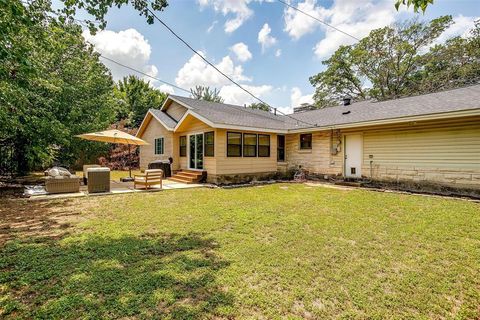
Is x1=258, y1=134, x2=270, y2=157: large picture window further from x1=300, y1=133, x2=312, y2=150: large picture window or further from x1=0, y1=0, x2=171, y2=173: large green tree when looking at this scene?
x1=0, y1=0, x2=171, y2=173: large green tree

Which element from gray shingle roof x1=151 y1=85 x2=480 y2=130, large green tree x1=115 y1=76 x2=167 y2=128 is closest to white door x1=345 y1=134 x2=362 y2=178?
gray shingle roof x1=151 y1=85 x2=480 y2=130

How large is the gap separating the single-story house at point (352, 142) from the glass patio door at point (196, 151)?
0.05 metres

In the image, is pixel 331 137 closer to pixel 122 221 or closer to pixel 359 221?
pixel 359 221

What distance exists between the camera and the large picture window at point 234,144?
35.7 ft

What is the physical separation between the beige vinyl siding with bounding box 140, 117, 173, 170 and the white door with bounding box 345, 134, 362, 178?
9.63 metres

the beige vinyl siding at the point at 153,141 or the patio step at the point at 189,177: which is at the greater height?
the beige vinyl siding at the point at 153,141

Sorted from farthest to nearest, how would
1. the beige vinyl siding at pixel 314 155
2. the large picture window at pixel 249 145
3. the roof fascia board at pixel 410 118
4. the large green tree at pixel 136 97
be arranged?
the large green tree at pixel 136 97 → the beige vinyl siding at pixel 314 155 → the large picture window at pixel 249 145 → the roof fascia board at pixel 410 118

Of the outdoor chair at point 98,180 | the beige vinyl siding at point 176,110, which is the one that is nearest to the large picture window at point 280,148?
the beige vinyl siding at point 176,110

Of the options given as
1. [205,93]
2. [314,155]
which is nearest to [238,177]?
[314,155]

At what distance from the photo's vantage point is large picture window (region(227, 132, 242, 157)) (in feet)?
35.7

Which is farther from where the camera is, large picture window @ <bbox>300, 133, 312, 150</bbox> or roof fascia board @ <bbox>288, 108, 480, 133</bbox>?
large picture window @ <bbox>300, 133, 312, 150</bbox>

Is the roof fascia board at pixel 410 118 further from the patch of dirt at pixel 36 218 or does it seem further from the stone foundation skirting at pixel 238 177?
the patch of dirt at pixel 36 218

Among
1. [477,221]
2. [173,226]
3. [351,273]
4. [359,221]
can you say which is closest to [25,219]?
[173,226]

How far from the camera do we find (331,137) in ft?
37.8
